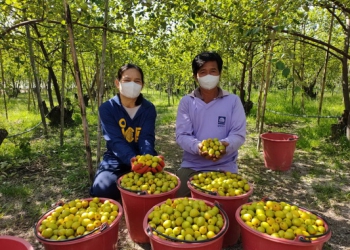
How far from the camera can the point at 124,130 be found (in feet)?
10.1

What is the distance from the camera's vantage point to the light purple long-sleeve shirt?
296 centimetres

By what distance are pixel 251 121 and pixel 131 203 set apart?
663 cm

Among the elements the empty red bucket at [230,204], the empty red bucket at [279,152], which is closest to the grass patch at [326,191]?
the empty red bucket at [279,152]

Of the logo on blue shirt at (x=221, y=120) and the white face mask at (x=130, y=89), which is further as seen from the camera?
the logo on blue shirt at (x=221, y=120)

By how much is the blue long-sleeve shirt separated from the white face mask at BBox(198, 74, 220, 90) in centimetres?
73

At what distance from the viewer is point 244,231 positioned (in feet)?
5.98

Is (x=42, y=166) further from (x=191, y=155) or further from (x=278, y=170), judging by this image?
(x=278, y=170)

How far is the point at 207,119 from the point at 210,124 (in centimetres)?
7

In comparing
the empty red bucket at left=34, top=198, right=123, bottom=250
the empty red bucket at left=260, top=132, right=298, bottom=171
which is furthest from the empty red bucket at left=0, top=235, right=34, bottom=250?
the empty red bucket at left=260, top=132, right=298, bottom=171

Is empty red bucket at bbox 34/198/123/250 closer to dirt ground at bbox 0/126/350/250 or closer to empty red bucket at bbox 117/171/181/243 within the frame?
empty red bucket at bbox 117/171/181/243

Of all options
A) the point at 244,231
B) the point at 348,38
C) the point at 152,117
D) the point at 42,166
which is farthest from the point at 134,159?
the point at 348,38

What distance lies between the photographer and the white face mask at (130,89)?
2898mm

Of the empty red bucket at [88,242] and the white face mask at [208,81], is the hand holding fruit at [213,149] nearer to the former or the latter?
the white face mask at [208,81]

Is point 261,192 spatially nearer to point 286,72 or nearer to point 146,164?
point 146,164
